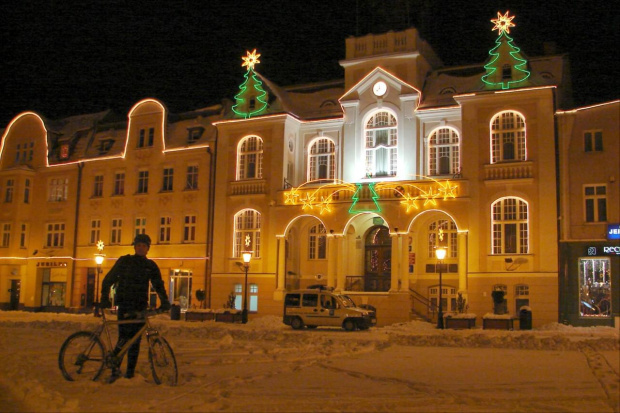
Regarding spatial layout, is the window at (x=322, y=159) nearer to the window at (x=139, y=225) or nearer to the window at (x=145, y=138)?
the window at (x=145, y=138)

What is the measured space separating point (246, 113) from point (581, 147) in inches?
715

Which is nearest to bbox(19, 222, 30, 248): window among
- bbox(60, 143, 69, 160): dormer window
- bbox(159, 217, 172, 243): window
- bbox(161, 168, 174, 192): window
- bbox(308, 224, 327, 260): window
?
bbox(60, 143, 69, 160): dormer window

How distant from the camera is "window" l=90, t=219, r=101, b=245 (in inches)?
1823

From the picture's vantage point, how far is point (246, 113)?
4091 cm

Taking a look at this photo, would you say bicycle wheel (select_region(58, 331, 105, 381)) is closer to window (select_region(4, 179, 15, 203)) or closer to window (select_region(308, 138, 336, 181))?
window (select_region(308, 138, 336, 181))

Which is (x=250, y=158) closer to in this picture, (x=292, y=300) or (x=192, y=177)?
(x=192, y=177)

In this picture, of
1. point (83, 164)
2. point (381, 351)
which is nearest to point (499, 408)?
point (381, 351)

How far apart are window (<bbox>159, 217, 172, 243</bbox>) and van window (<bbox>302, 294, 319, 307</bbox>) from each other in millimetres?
15056

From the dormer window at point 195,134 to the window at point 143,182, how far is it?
369 cm

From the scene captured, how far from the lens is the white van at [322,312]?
1184 inches

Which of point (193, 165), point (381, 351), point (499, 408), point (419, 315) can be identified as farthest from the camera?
point (193, 165)

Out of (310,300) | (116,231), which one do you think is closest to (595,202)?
(310,300)

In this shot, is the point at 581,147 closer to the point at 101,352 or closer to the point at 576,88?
the point at 576,88

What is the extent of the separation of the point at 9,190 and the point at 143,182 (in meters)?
10.9
